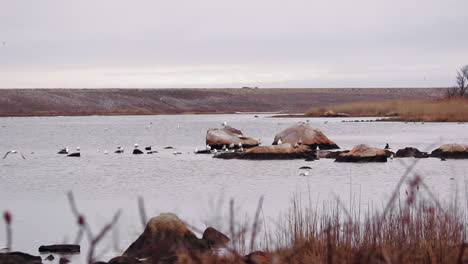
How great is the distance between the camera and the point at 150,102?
338ft

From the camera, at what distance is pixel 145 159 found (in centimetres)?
2397

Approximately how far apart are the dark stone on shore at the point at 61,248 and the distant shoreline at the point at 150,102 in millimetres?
73626

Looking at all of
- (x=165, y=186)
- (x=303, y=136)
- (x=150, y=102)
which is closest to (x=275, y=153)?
(x=303, y=136)

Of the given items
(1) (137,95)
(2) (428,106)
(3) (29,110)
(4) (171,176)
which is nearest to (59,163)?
(4) (171,176)

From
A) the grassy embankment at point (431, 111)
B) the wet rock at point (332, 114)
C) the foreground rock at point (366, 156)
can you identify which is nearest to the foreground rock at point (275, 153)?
the foreground rock at point (366, 156)

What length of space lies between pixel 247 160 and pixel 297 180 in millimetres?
5593

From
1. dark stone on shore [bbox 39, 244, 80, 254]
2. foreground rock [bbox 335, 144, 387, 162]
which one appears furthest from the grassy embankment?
dark stone on shore [bbox 39, 244, 80, 254]

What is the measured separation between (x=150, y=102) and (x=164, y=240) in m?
95.2

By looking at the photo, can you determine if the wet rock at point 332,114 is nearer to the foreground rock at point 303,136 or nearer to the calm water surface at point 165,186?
the calm water surface at point 165,186

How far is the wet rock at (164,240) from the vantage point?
28.1ft

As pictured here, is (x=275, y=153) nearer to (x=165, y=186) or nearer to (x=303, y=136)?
(x=303, y=136)

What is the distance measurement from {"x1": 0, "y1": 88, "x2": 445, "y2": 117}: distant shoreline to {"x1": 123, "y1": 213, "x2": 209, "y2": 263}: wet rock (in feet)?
243

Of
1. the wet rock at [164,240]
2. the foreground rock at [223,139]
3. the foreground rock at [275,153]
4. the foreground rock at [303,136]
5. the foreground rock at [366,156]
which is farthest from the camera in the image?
the foreground rock at [223,139]

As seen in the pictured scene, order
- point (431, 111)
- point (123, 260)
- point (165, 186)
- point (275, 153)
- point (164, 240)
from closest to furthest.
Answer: point (123, 260) → point (164, 240) → point (165, 186) → point (275, 153) → point (431, 111)
